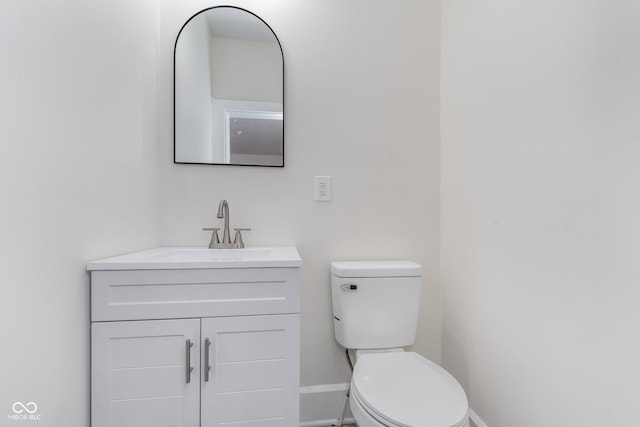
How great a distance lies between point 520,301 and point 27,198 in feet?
4.98

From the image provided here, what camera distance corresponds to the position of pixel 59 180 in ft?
2.64

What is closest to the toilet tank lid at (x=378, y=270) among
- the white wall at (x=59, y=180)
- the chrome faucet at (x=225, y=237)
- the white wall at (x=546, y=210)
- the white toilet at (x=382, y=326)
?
the white toilet at (x=382, y=326)

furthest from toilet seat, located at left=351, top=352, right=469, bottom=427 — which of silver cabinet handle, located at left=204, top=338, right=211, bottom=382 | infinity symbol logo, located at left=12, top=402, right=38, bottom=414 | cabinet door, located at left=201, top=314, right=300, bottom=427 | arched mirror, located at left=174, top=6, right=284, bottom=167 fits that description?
arched mirror, located at left=174, top=6, right=284, bottom=167

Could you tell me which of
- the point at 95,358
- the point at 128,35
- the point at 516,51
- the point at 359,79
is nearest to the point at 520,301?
the point at 516,51

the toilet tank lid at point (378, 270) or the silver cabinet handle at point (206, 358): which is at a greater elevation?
the toilet tank lid at point (378, 270)

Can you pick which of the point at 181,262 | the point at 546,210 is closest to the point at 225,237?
the point at 181,262

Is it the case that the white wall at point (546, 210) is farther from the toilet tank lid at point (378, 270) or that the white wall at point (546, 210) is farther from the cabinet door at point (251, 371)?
the cabinet door at point (251, 371)

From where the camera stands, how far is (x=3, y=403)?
2.09ft

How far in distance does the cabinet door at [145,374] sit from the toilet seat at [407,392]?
1.91 feet

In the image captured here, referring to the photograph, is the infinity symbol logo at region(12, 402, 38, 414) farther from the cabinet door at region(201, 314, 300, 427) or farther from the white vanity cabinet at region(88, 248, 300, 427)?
the cabinet door at region(201, 314, 300, 427)

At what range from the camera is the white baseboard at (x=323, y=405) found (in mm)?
1418

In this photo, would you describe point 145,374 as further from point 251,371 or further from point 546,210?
point 546,210

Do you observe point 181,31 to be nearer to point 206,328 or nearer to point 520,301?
point 206,328

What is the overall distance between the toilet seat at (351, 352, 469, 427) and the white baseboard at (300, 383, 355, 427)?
0.44 metres
